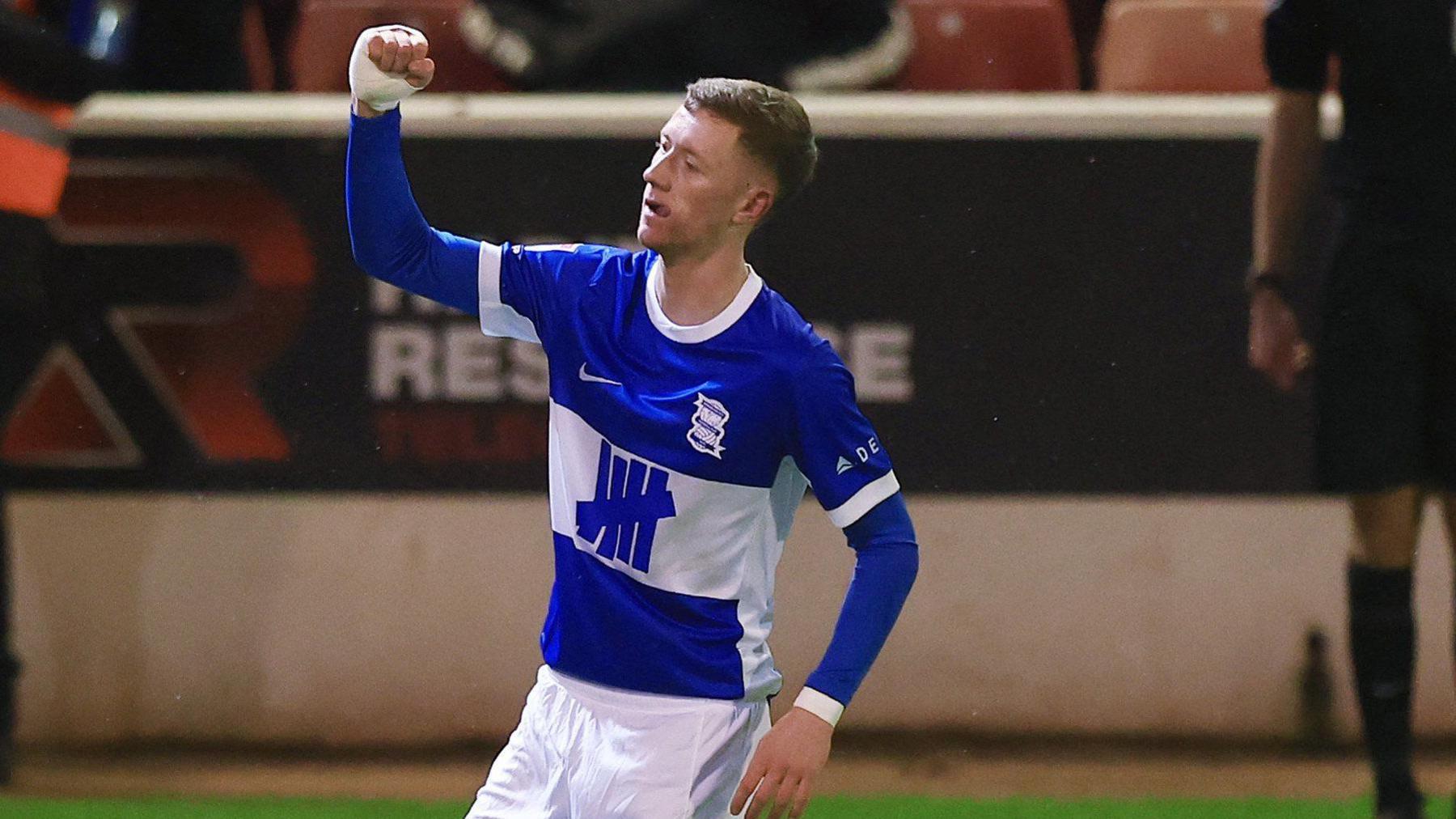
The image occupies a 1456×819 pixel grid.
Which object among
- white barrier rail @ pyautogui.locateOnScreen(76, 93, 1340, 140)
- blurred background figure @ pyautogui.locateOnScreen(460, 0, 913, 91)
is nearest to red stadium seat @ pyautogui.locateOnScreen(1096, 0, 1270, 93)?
white barrier rail @ pyautogui.locateOnScreen(76, 93, 1340, 140)

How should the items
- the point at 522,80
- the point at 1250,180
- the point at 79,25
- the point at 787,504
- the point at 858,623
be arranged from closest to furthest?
the point at 858,623 < the point at 787,504 < the point at 79,25 < the point at 1250,180 < the point at 522,80

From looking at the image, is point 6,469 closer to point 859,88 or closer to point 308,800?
point 308,800

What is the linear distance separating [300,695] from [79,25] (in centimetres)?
150

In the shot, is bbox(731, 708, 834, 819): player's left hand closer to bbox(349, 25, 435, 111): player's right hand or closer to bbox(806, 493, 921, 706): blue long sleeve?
bbox(806, 493, 921, 706): blue long sleeve

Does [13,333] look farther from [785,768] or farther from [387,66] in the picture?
[785,768]

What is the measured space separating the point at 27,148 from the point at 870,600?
2.30 metres

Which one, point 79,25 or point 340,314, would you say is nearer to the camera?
point 79,25

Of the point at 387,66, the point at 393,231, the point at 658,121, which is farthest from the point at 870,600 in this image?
the point at 658,121

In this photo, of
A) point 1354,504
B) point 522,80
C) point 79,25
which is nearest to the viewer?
point 1354,504

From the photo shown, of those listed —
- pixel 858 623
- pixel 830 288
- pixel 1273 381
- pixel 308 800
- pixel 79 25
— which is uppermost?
pixel 79 25

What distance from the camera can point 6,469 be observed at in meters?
4.19

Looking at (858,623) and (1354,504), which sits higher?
(858,623)

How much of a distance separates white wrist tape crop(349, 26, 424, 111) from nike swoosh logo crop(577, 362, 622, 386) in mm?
405

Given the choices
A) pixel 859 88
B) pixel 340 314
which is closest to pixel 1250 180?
pixel 859 88
